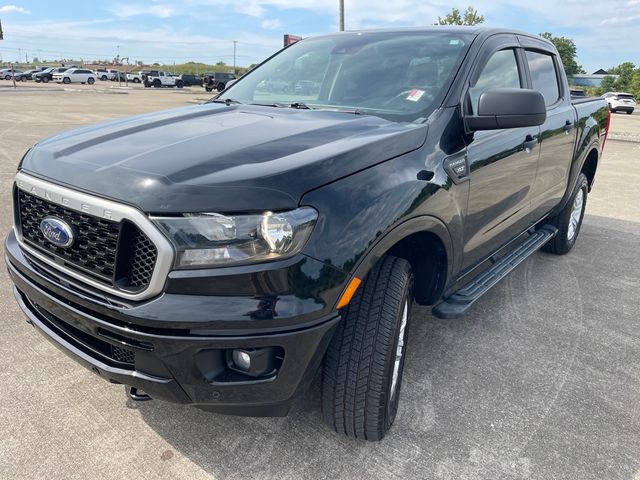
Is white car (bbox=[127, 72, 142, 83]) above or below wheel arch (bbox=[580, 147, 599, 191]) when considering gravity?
above

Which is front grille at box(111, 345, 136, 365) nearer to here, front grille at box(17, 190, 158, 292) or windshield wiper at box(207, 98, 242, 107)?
front grille at box(17, 190, 158, 292)

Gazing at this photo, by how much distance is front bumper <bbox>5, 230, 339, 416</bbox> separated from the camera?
175 cm

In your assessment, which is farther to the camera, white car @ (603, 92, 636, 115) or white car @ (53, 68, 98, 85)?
white car @ (53, 68, 98, 85)

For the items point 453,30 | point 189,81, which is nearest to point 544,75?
point 453,30

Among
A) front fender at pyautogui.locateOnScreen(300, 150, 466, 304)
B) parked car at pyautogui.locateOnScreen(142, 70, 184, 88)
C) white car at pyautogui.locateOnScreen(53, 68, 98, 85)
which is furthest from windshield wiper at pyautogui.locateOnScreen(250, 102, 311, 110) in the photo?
white car at pyautogui.locateOnScreen(53, 68, 98, 85)

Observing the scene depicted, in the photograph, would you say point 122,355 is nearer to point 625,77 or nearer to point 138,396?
point 138,396

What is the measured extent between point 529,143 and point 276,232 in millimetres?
2296

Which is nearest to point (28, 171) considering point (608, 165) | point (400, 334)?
point (400, 334)

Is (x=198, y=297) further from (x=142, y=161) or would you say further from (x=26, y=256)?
(x=26, y=256)

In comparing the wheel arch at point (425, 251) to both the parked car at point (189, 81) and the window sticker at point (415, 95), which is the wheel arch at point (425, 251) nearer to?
the window sticker at point (415, 95)

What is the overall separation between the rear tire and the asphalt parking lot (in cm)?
126

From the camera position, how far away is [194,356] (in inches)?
69.6

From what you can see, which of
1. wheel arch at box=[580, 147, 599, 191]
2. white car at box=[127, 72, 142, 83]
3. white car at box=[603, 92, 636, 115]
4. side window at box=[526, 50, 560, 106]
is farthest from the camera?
white car at box=[127, 72, 142, 83]

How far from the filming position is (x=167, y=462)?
2.17 m
